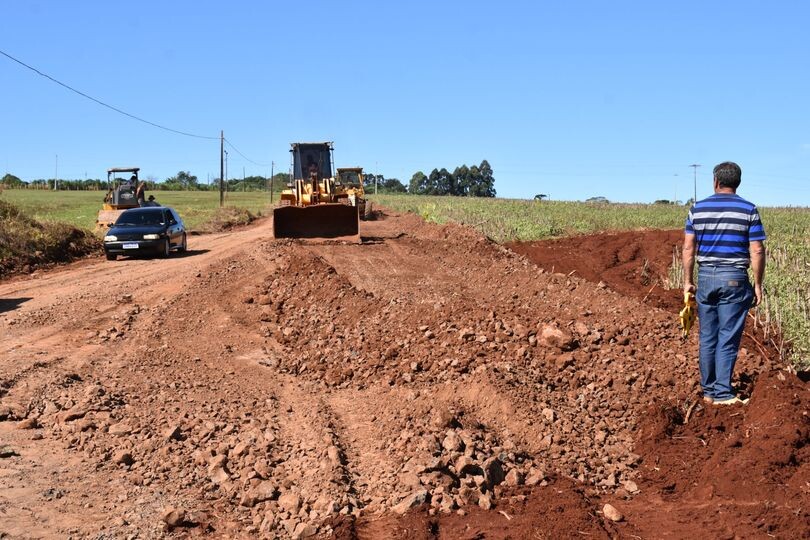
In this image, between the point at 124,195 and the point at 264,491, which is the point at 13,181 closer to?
the point at 124,195

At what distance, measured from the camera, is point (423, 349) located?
814cm

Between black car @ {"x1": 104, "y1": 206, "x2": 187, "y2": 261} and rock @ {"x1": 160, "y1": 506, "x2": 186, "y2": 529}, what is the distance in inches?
624

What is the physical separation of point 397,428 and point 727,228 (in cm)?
311

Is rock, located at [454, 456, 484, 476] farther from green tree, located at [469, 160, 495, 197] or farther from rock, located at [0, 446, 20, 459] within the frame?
green tree, located at [469, 160, 495, 197]

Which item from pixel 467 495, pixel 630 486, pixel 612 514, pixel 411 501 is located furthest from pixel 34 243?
pixel 612 514

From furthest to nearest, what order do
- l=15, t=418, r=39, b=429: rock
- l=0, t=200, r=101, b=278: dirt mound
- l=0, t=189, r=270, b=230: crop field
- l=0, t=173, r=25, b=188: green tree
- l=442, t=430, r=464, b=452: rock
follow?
l=0, t=173, r=25, b=188: green tree → l=0, t=189, r=270, b=230: crop field → l=0, t=200, r=101, b=278: dirt mound → l=15, t=418, r=39, b=429: rock → l=442, t=430, r=464, b=452: rock

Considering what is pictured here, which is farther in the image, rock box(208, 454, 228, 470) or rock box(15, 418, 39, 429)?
rock box(15, 418, 39, 429)

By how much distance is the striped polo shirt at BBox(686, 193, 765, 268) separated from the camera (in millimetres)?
6262

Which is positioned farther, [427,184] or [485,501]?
[427,184]

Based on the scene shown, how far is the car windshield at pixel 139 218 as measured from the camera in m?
20.9

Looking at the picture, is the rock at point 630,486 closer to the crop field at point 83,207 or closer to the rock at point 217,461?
the rock at point 217,461

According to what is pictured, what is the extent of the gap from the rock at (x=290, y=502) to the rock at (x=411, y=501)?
0.66 meters

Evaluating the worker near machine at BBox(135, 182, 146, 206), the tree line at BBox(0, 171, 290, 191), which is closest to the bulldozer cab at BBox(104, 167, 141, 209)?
the worker near machine at BBox(135, 182, 146, 206)

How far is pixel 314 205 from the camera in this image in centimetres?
2145
